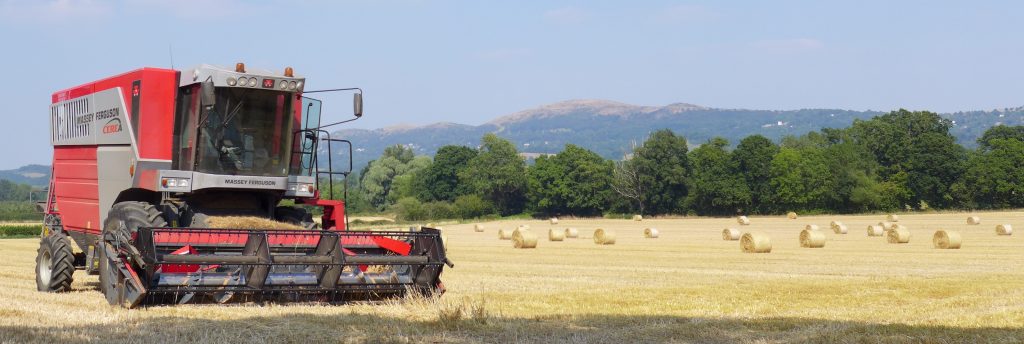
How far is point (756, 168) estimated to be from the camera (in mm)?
89438

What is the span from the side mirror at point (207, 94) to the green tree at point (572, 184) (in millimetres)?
86532

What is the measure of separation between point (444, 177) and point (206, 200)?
331ft

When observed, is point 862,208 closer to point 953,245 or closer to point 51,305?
point 953,245

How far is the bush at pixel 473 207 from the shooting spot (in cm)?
9844

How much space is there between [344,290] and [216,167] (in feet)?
8.14

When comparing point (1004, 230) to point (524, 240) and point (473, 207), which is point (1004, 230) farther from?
point (473, 207)

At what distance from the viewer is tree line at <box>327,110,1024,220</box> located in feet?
279

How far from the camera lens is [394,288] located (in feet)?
36.6

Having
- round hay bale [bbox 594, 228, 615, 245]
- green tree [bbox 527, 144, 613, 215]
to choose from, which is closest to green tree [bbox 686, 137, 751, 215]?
green tree [bbox 527, 144, 613, 215]

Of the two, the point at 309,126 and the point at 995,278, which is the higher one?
the point at 309,126

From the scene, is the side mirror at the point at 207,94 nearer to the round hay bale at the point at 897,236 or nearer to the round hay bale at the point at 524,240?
the round hay bale at the point at 524,240

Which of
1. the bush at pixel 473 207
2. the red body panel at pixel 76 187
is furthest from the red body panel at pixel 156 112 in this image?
the bush at pixel 473 207

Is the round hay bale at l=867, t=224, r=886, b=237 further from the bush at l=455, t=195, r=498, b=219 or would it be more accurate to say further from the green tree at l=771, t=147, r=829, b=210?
the bush at l=455, t=195, r=498, b=219

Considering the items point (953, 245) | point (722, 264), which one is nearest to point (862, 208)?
point (953, 245)
